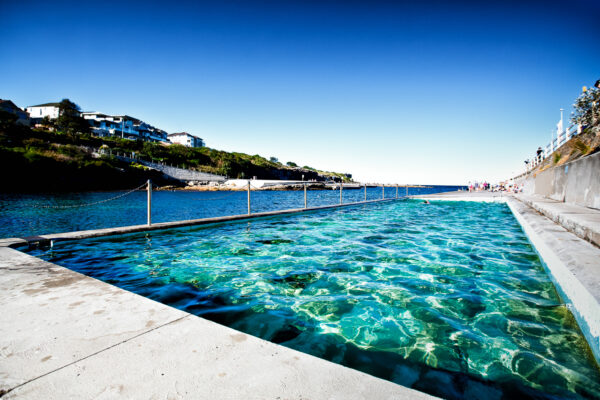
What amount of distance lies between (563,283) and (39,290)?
229 inches

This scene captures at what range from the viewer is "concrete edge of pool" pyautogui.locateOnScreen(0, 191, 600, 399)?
4.22ft

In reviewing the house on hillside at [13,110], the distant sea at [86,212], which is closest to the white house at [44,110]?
the house on hillside at [13,110]

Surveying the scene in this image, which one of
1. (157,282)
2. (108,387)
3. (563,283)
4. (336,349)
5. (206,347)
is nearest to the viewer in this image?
(108,387)

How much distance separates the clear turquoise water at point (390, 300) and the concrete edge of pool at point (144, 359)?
2.47 ft

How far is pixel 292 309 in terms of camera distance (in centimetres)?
312

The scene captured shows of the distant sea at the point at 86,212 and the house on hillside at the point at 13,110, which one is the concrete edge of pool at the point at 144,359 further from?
the house on hillside at the point at 13,110

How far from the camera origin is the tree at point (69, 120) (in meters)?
67.1

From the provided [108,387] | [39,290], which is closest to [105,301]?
[39,290]

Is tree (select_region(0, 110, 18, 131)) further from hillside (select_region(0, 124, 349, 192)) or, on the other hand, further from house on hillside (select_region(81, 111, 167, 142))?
house on hillside (select_region(81, 111, 167, 142))

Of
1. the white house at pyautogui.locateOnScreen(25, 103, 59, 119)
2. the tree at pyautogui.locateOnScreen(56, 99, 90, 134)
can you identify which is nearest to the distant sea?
the tree at pyautogui.locateOnScreen(56, 99, 90, 134)

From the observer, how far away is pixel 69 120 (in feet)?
220

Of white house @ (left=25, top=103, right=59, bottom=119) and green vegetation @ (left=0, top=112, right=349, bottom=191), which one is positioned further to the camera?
white house @ (left=25, top=103, right=59, bottom=119)

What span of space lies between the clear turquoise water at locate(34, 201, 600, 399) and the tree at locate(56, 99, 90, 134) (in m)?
82.9

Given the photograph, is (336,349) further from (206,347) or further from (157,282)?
(157,282)
